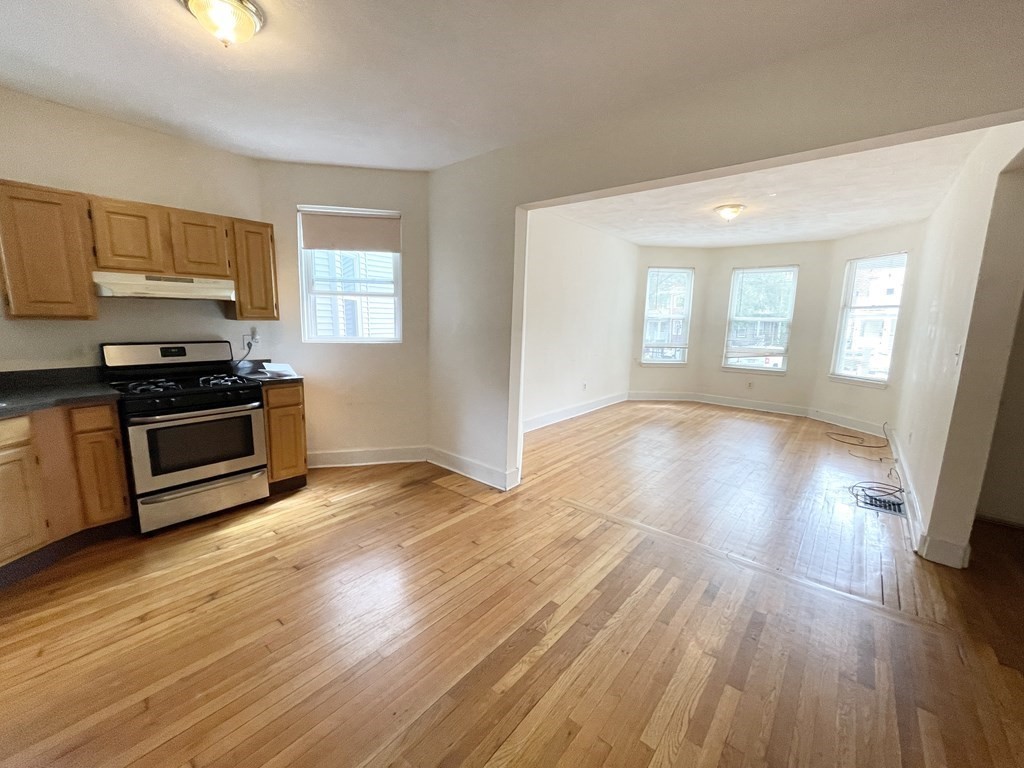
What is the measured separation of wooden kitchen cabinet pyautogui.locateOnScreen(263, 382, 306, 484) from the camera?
333cm

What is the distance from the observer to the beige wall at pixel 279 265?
2658 millimetres

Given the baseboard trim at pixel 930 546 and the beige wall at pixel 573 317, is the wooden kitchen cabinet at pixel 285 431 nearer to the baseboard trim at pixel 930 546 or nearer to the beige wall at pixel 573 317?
the beige wall at pixel 573 317

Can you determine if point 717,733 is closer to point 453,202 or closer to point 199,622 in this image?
point 199,622

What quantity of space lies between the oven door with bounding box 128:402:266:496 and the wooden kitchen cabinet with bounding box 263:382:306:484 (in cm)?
8

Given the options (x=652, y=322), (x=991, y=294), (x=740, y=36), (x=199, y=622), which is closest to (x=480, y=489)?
(x=199, y=622)

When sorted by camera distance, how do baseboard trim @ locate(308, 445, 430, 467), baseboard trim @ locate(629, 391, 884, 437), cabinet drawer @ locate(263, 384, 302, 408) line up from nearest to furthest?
cabinet drawer @ locate(263, 384, 302, 408), baseboard trim @ locate(308, 445, 430, 467), baseboard trim @ locate(629, 391, 884, 437)

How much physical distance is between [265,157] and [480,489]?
3.42 meters

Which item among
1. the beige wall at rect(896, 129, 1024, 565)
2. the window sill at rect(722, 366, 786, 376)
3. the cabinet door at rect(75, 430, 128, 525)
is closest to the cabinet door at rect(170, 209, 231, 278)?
the cabinet door at rect(75, 430, 128, 525)

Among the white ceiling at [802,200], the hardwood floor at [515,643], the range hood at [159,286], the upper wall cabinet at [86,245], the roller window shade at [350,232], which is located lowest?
the hardwood floor at [515,643]

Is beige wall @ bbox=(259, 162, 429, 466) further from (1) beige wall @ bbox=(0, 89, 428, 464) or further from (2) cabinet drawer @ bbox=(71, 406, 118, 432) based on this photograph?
(2) cabinet drawer @ bbox=(71, 406, 118, 432)

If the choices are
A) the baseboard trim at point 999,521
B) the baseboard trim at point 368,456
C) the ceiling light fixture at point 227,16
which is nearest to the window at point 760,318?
the baseboard trim at point 999,521

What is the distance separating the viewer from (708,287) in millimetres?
7477

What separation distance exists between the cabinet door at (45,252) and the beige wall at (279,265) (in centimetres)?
25

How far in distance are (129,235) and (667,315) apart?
7428 mm
